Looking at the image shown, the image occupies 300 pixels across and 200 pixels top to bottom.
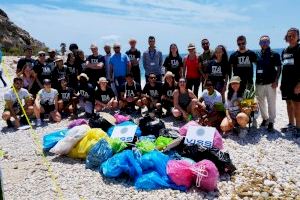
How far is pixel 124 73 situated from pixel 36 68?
2692 mm

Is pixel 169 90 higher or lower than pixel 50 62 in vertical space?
lower

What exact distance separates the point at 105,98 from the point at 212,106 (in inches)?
132

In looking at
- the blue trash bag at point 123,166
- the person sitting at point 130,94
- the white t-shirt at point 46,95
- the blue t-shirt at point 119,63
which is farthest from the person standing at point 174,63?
the blue trash bag at point 123,166

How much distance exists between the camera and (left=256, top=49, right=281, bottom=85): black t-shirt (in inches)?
370

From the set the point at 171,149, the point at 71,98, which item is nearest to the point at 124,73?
the point at 71,98

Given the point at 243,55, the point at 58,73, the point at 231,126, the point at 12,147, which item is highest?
the point at 243,55

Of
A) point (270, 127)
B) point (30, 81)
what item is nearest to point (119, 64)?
point (30, 81)

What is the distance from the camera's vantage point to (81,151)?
26.4 feet

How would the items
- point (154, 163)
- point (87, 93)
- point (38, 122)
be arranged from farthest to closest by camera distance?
point (87, 93)
point (38, 122)
point (154, 163)

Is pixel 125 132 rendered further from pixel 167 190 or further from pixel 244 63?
pixel 244 63

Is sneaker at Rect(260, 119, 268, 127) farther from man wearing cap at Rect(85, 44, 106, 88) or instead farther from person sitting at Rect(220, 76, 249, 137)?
man wearing cap at Rect(85, 44, 106, 88)

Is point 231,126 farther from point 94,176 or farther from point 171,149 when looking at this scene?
point 94,176

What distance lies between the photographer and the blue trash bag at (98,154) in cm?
761

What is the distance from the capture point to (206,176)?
6617 millimetres
